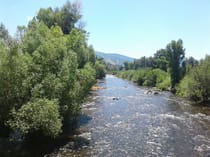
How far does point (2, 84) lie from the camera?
24.9 m

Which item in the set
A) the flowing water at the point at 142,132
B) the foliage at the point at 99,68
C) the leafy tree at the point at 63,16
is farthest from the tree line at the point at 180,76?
the leafy tree at the point at 63,16

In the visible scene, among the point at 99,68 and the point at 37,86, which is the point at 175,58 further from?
the point at 37,86

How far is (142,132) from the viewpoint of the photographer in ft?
105

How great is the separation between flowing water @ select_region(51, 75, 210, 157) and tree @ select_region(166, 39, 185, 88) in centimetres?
3144

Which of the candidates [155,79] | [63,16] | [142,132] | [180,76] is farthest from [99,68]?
[142,132]

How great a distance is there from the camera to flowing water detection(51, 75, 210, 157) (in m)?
25.5

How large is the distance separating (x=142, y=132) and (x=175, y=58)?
5190 centimetres

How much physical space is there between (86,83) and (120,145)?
40.3 ft

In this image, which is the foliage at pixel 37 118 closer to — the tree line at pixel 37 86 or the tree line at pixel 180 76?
the tree line at pixel 37 86

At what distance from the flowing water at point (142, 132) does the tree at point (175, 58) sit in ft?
103

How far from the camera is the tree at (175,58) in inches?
3137

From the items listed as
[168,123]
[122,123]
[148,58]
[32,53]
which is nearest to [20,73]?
[32,53]

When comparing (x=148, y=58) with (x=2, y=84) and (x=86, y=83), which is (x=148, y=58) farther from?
(x=2, y=84)

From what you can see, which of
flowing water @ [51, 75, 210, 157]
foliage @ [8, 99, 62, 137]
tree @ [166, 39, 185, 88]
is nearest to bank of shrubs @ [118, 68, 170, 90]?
tree @ [166, 39, 185, 88]
